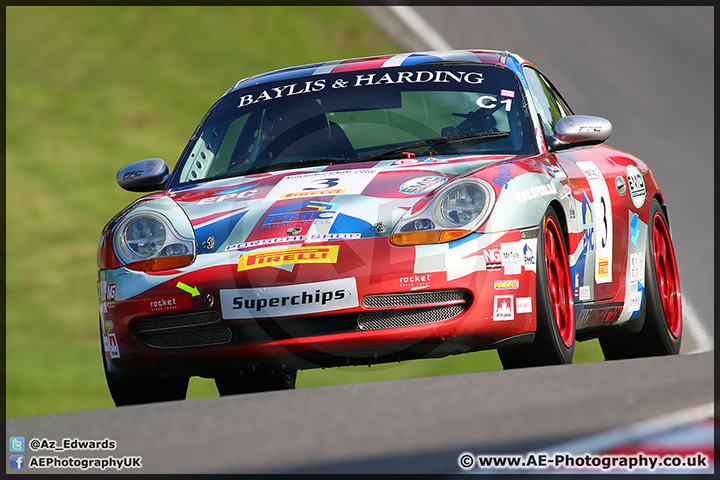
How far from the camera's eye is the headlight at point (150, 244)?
450 centimetres

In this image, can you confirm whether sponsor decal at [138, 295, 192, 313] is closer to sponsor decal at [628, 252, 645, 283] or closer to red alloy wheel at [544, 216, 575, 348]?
red alloy wheel at [544, 216, 575, 348]

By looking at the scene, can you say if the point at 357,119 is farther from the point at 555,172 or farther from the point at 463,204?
the point at 463,204

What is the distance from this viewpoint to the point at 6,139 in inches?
907

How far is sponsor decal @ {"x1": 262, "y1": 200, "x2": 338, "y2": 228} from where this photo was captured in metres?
4.41

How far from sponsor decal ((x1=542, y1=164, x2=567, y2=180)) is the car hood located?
0.22 m

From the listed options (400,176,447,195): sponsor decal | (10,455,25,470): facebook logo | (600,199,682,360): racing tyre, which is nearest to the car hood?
(400,176,447,195): sponsor decal

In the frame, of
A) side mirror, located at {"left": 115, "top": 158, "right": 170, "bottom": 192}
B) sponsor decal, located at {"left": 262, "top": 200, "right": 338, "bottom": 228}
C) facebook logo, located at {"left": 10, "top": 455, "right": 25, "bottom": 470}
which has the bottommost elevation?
facebook logo, located at {"left": 10, "top": 455, "right": 25, "bottom": 470}

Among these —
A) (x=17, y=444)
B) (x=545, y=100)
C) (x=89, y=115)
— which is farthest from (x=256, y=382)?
(x=89, y=115)

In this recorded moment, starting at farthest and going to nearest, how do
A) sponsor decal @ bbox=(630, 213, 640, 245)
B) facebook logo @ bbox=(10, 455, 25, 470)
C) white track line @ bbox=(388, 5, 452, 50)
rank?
white track line @ bbox=(388, 5, 452, 50) → sponsor decal @ bbox=(630, 213, 640, 245) → facebook logo @ bbox=(10, 455, 25, 470)

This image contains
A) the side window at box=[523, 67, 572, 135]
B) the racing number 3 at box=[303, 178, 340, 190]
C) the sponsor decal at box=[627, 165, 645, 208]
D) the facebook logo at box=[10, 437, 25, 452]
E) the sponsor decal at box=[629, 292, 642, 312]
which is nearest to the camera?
the facebook logo at box=[10, 437, 25, 452]

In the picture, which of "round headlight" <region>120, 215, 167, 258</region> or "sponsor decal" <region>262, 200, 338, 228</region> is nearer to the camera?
"sponsor decal" <region>262, 200, 338, 228</region>

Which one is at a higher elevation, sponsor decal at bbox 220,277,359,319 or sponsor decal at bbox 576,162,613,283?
sponsor decal at bbox 576,162,613,283

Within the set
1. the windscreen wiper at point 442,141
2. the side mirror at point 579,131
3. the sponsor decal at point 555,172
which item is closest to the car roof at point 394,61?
the side mirror at point 579,131

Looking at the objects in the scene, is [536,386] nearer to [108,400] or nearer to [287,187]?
[287,187]
